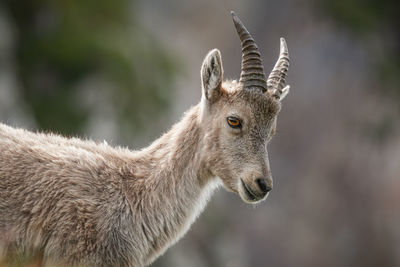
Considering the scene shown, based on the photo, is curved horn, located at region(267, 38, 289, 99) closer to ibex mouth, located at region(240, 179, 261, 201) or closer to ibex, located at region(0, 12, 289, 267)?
ibex, located at region(0, 12, 289, 267)

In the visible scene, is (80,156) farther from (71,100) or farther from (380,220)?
(380,220)

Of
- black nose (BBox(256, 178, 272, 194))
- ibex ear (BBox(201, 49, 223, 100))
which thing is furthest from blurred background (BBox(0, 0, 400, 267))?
black nose (BBox(256, 178, 272, 194))

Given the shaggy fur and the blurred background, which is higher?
the blurred background

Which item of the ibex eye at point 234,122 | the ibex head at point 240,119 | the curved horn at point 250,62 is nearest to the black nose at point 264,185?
the ibex head at point 240,119

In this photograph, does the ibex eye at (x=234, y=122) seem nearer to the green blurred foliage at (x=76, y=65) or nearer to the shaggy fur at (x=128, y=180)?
the shaggy fur at (x=128, y=180)

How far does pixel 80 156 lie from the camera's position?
800cm

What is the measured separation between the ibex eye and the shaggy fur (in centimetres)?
6

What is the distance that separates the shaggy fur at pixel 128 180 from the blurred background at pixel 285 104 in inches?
476

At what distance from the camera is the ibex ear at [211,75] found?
317 inches

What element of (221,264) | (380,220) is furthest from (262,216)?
(221,264)

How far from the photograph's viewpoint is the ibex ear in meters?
8.05

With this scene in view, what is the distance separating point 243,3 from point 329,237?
19377mm

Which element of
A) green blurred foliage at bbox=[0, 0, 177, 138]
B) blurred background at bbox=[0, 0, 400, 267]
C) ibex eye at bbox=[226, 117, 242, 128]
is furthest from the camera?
blurred background at bbox=[0, 0, 400, 267]

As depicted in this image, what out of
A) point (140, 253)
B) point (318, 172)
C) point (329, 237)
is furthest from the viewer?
point (318, 172)
